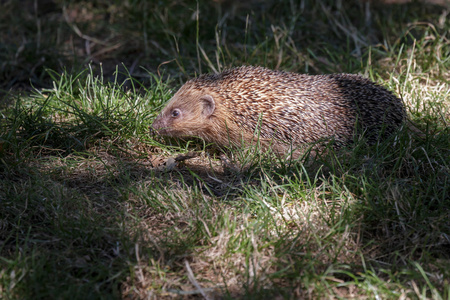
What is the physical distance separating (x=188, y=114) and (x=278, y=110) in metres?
0.91

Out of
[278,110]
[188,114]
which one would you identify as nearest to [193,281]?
[278,110]

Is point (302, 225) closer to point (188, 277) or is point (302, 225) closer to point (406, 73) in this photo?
point (188, 277)

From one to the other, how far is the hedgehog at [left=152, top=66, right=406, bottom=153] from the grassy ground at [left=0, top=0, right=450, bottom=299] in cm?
24

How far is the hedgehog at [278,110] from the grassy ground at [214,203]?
235mm

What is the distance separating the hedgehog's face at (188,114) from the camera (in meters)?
4.73

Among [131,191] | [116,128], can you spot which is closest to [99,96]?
[116,128]

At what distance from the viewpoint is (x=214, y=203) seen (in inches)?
141

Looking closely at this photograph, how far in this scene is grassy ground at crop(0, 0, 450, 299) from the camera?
114 inches

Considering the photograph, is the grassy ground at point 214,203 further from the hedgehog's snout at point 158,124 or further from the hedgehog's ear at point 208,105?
the hedgehog's ear at point 208,105

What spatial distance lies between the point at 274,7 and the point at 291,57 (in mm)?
1440

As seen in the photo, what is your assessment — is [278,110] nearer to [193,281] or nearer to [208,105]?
[208,105]

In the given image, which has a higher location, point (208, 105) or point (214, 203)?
point (208, 105)

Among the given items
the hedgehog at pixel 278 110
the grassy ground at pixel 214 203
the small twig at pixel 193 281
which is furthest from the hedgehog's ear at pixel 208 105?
the small twig at pixel 193 281

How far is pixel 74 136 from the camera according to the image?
175 inches
